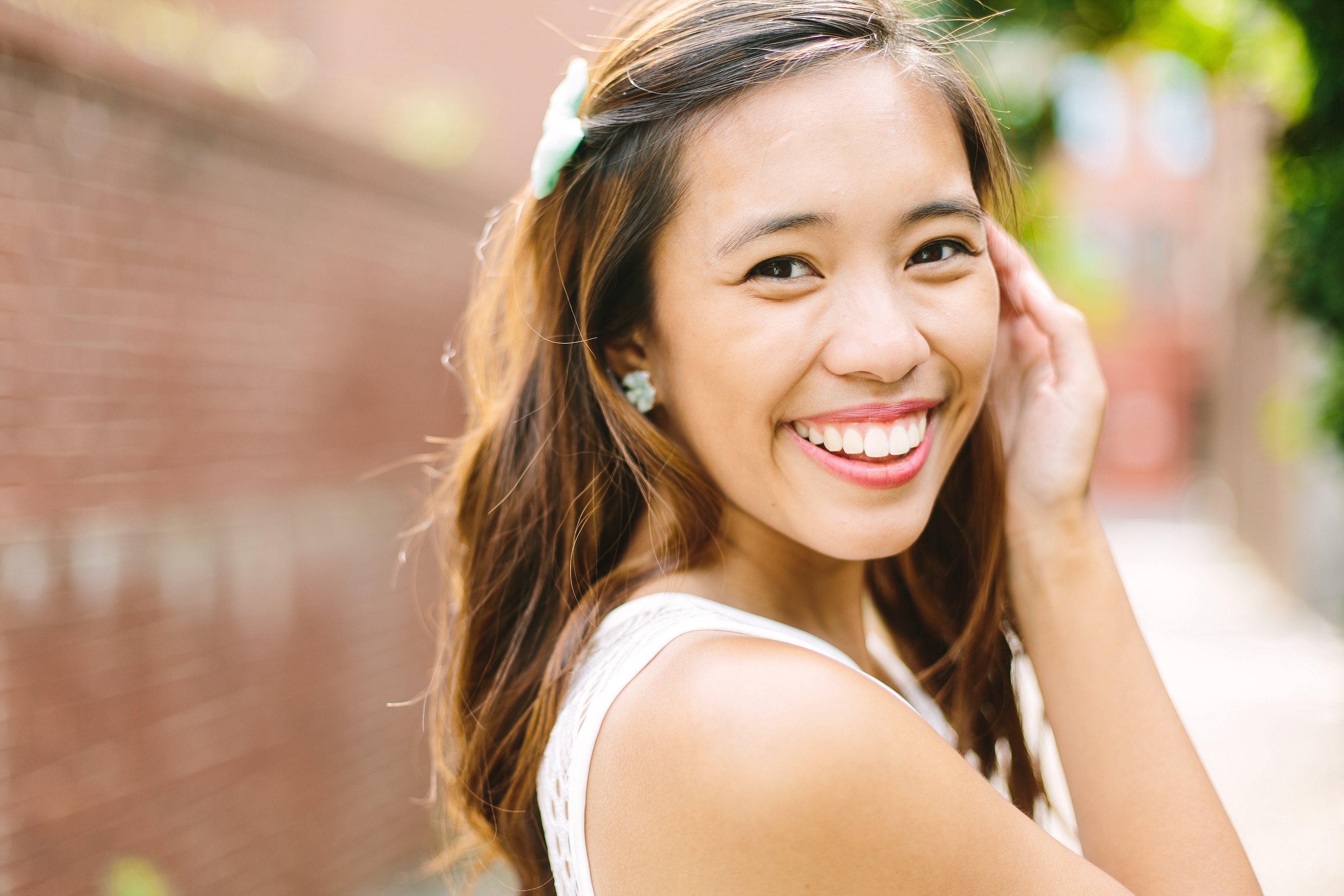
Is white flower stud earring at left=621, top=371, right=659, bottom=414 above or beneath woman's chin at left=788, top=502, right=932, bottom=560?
above

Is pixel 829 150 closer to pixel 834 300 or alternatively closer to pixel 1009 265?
pixel 834 300

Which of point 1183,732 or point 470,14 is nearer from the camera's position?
point 1183,732

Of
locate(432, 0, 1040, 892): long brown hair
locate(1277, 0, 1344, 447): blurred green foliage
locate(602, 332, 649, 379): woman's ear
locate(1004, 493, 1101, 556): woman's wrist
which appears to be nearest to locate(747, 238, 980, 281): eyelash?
locate(432, 0, 1040, 892): long brown hair

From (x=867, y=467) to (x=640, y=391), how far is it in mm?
425

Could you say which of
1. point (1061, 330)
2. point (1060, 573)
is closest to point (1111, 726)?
point (1060, 573)

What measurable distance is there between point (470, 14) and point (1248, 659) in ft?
28.9

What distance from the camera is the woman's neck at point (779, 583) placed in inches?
63.6

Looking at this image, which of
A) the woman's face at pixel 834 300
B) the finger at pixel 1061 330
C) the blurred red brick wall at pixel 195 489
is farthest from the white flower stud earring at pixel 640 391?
the blurred red brick wall at pixel 195 489

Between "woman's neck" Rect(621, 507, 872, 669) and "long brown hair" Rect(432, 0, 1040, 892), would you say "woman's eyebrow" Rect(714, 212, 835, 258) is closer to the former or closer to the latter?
"long brown hair" Rect(432, 0, 1040, 892)

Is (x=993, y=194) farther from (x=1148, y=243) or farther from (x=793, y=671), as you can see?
(x=1148, y=243)

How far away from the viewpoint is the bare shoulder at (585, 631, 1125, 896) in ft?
3.69

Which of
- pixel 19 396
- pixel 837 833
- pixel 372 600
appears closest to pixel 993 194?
pixel 837 833

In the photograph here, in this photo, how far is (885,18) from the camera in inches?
60.2

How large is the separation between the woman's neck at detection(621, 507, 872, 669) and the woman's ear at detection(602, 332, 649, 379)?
28 centimetres
